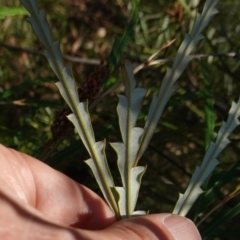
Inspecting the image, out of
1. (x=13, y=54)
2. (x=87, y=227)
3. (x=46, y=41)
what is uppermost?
(x=46, y=41)

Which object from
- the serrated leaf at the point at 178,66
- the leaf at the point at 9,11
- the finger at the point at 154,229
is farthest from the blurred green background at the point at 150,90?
the serrated leaf at the point at 178,66

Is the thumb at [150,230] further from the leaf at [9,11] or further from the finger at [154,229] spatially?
the leaf at [9,11]

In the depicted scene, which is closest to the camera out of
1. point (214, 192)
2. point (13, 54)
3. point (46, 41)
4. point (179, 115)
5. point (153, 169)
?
point (46, 41)

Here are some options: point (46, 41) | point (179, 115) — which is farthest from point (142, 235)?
point (179, 115)

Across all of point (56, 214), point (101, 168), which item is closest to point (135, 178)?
point (101, 168)

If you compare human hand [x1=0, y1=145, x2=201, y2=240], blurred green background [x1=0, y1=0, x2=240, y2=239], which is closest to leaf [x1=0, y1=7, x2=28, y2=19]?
blurred green background [x1=0, y1=0, x2=240, y2=239]

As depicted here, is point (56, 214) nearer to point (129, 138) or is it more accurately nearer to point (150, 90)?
point (129, 138)

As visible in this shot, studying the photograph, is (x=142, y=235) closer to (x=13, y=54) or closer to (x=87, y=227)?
(x=87, y=227)
